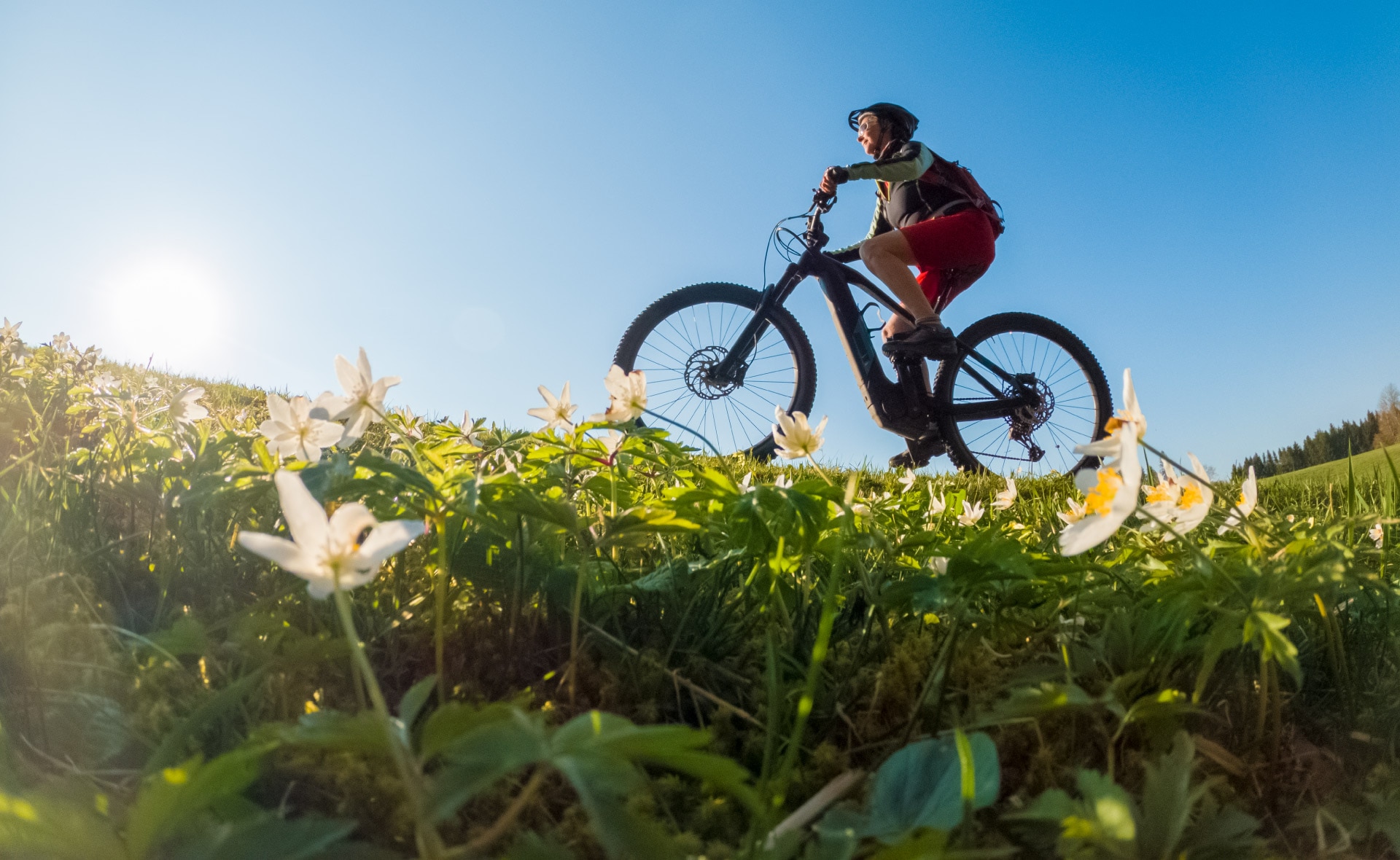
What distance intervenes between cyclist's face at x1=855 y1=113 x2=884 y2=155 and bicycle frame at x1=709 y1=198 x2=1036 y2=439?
0.43 metres

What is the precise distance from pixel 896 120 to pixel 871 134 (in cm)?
18

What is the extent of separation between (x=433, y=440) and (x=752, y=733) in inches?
37.7

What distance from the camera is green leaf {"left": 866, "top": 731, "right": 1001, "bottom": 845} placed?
0.56 metres

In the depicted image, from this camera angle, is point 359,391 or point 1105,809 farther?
point 359,391

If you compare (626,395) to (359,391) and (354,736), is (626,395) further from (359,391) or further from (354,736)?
(354,736)

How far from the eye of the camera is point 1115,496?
793mm

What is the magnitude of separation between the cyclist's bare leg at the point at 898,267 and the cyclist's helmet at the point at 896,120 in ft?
2.67

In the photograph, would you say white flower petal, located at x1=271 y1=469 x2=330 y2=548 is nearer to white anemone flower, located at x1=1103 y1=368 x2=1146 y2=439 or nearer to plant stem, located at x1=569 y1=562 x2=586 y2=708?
plant stem, located at x1=569 y1=562 x2=586 y2=708

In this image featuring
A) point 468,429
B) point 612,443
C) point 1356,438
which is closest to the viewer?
point 612,443

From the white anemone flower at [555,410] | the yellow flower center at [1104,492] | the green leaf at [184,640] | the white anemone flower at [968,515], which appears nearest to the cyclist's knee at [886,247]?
the white anemone flower at [968,515]

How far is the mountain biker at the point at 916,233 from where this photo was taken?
15.9 feet

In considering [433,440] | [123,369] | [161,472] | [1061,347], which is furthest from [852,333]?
[123,369]

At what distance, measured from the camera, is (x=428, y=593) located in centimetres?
105

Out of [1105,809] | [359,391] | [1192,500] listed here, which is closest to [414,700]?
[1105,809]
